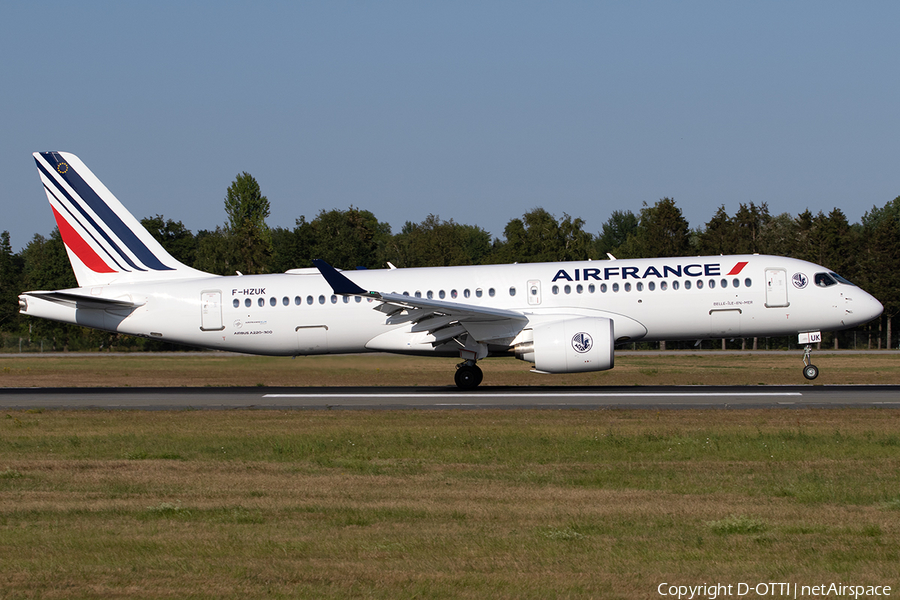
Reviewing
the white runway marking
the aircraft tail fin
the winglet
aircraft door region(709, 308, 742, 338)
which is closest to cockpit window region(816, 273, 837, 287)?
aircraft door region(709, 308, 742, 338)

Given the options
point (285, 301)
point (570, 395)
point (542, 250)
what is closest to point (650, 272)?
point (570, 395)

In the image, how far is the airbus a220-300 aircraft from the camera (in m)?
26.6

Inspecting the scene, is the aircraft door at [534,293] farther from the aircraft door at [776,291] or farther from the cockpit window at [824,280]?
the cockpit window at [824,280]

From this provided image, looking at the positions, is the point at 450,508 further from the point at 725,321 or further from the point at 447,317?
the point at 725,321

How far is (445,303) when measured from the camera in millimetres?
26766

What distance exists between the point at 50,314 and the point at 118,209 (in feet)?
13.3

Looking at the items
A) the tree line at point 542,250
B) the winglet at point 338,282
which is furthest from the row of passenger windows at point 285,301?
the tree line at point 542,250

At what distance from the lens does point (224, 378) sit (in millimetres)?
36031

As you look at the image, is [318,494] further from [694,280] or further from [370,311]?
[694,280]

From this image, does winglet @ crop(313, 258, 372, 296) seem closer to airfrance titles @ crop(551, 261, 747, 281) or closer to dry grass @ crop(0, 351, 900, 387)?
dry grass @ crop(0, 351, 900, 387)

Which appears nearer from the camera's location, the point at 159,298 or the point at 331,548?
the point at 331,548

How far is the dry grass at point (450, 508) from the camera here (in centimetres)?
773

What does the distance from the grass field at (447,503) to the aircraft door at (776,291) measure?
7365 millimetres

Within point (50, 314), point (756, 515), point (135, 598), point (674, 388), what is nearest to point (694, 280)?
point (674, 388)
